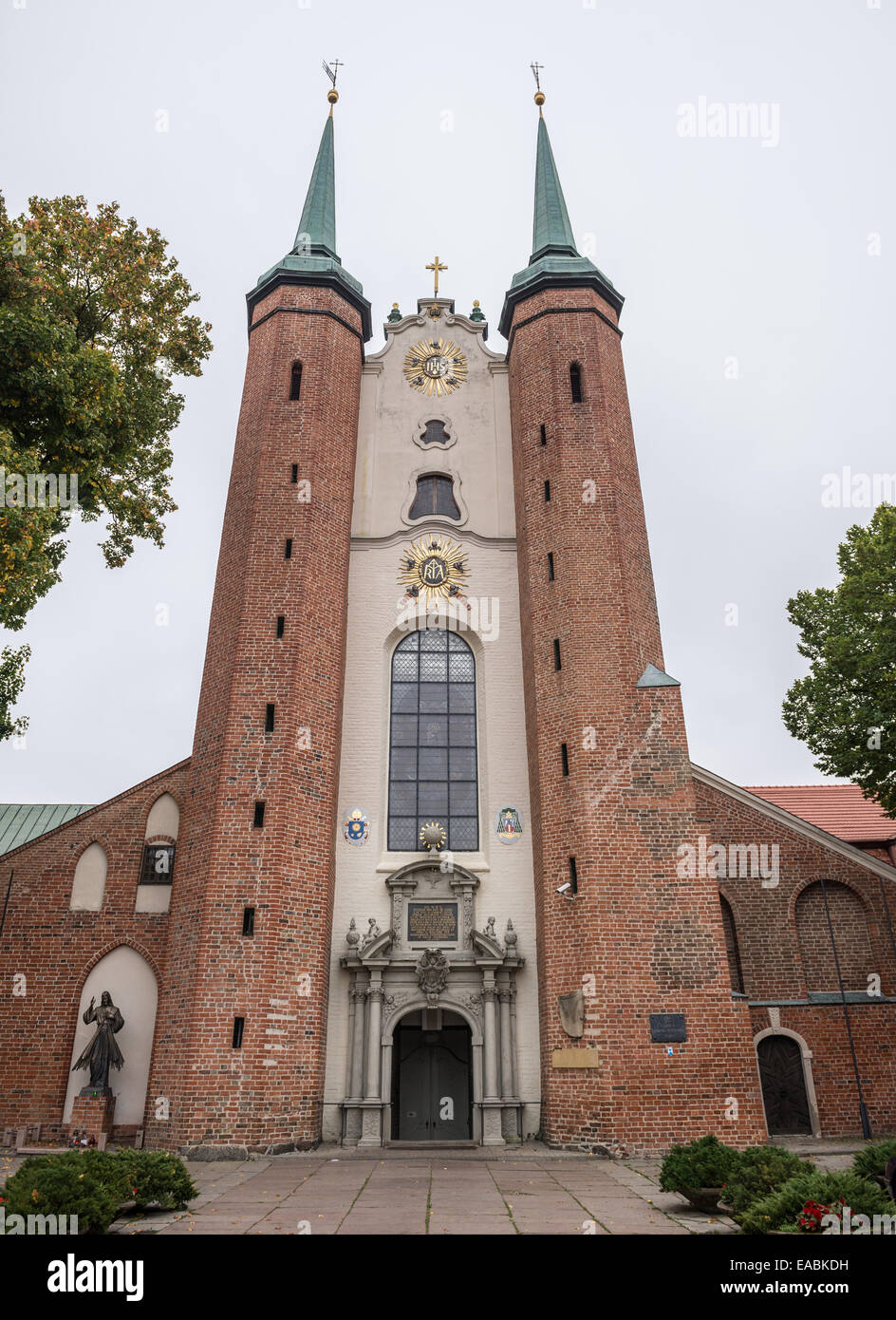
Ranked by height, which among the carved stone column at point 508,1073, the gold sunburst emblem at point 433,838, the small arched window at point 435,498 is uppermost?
the small arched window at point 435,498

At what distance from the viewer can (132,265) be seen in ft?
46.4

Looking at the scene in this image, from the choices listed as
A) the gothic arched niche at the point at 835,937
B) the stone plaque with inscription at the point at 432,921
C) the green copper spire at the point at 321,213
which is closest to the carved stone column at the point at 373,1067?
the stone plaque with inscription at the point at 432,921

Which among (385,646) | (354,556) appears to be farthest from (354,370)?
(385,646)

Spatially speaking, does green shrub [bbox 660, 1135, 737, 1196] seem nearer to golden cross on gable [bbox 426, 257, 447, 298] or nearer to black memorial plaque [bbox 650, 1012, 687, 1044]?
black memorial plaque [bbox 650, 1012, 687, 1044]

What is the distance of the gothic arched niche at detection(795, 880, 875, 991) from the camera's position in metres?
16.9

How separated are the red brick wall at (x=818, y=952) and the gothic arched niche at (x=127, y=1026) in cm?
1022

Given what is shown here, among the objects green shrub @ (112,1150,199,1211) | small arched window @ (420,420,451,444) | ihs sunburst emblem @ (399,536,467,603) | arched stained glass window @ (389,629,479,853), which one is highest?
small arched window @ (420,420,451,444)

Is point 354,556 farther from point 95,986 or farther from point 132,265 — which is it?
point 95,986

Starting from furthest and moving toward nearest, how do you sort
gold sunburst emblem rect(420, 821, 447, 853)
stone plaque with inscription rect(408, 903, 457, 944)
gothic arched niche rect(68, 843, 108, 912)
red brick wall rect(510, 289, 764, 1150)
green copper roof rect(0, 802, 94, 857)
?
green copper roof rect(0, 802, 94, 857) → gold sunburst emblem rect(420, 821, 447, 853) → stone plaque with inscription rect(408, 903, 457, 944) → gothic arched niche rect(68, 843, 108, 912) → red brick wall rect(510, 289, 764, 1150)

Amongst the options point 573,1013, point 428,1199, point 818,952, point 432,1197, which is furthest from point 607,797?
point 428,1199

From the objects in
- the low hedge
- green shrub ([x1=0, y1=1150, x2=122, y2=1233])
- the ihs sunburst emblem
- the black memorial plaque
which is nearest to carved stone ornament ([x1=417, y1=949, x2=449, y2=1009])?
the black memorial plaque

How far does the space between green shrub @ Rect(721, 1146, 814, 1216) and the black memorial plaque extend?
5425 millimetres

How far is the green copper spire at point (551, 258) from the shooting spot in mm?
21109

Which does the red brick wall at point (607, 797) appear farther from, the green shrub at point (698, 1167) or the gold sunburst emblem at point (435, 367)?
the green shrub at point (698, 1167)
